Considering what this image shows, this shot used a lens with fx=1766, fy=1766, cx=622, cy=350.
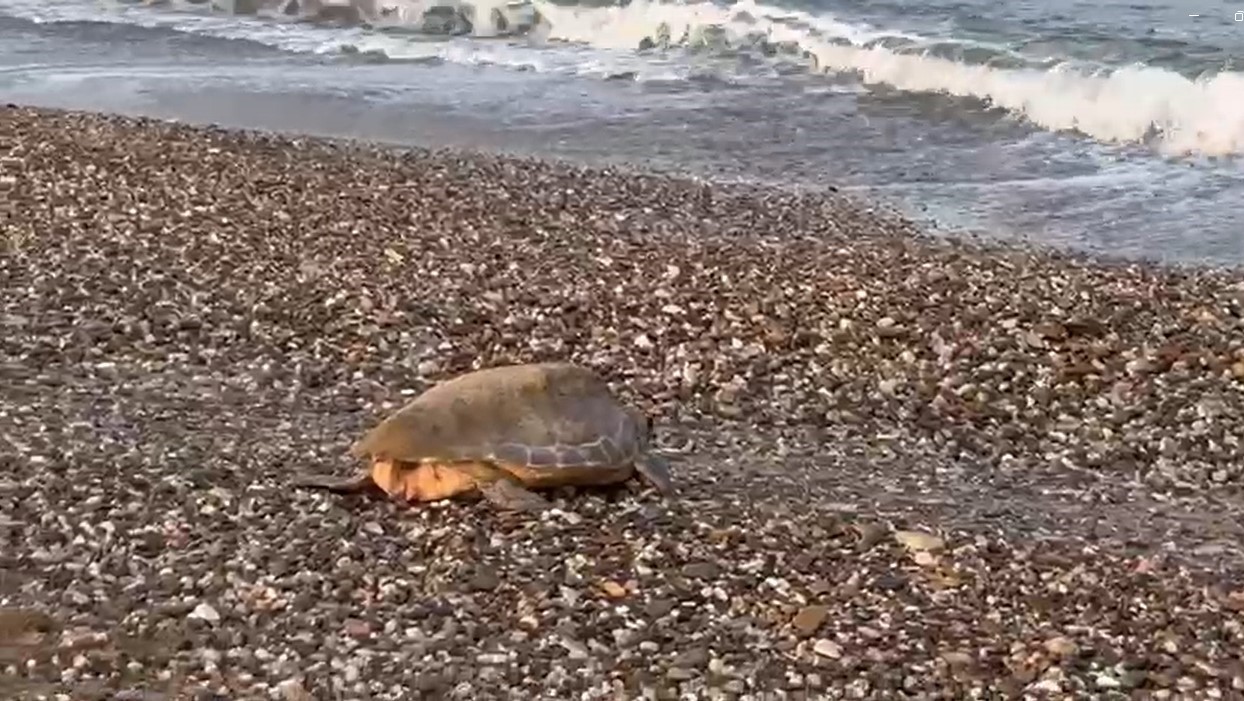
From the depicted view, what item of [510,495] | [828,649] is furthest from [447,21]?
[828,649]

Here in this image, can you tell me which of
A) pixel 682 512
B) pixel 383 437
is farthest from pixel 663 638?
pixel 383 437

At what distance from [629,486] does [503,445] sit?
20.0 inches

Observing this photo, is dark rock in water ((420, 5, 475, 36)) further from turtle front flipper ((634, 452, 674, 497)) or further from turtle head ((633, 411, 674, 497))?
turtle front flipper ((634, 452, 674, 497))

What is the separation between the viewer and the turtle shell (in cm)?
613

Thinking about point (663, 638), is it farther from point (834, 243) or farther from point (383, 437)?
point (834, 243)

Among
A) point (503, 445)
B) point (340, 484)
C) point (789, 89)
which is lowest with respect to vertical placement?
point (789, 89)

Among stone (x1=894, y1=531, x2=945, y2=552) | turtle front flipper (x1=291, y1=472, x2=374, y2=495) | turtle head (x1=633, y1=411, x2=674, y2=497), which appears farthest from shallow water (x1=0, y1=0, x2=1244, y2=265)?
turtle front flipper (x1=291, y1=472, x2=374, y2=495)

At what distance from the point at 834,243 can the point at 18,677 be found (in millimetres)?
7276

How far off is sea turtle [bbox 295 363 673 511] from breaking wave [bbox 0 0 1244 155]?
10909 mm

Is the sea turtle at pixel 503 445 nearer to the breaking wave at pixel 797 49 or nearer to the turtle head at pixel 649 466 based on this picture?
the turtle head at pixel 649 466

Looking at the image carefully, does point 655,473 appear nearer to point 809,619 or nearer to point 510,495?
point 510,495

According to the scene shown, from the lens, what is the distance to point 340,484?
618cm

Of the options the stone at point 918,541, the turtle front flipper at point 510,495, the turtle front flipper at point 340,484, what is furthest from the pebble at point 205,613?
the stone at point 918,541

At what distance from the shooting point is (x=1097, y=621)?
5336mm
